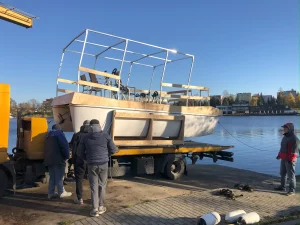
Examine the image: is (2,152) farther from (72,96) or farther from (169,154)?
(169,154)

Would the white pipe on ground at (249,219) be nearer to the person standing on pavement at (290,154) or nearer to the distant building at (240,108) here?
the person standing on pavement at (290,154)

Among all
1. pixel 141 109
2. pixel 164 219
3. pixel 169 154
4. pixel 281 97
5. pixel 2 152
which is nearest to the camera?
pixel 164 219

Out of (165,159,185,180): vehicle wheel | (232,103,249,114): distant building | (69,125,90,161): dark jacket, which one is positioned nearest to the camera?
(69,125,90,161): dark jacket

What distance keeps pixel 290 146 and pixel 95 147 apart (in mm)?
5181

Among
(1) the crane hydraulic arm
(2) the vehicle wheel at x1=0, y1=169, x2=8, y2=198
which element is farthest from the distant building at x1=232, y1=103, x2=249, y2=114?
(2) the vehicle wheel at x1=0, y1=169, x2=8, y2=198

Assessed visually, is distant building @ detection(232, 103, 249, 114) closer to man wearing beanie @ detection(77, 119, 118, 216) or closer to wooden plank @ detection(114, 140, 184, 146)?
wooden plank @ detection(114, 140, 184, 146)

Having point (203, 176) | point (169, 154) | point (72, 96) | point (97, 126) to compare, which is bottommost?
point (203, 176)

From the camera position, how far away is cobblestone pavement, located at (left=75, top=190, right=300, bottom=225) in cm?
536

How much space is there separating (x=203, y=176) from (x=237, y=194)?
2.73m

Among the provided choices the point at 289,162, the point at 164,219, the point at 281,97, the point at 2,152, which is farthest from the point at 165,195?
the point at 281,97

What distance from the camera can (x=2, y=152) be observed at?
20.9 ft

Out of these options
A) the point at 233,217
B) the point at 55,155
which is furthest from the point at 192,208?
the point at 55,155

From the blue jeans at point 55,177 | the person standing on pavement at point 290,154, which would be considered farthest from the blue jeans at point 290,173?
the blue jeans at point 55,177

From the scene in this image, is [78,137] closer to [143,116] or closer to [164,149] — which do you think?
[143,116]
